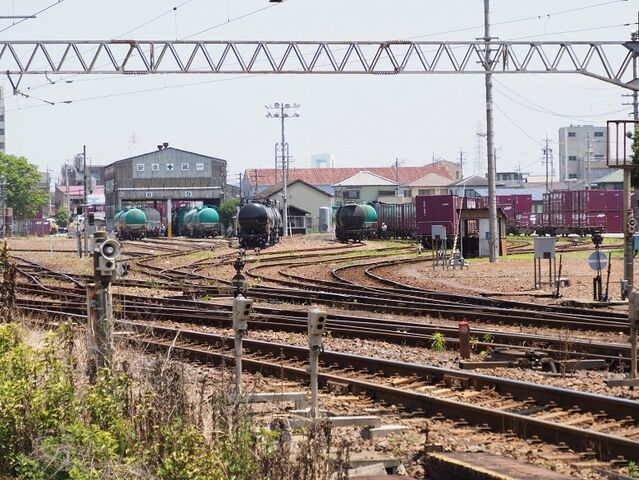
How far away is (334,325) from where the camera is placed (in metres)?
18.3

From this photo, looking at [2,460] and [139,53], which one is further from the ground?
[139,53]

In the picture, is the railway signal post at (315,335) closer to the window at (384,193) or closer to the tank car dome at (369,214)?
the tank car dome at (369,214)

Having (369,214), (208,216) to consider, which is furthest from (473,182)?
(369,214)

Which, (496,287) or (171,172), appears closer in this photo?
(496,287)

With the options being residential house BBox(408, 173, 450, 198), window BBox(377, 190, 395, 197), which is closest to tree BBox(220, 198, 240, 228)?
window BBox(377, 190, 395, 197)

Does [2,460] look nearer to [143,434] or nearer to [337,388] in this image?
[143,434]

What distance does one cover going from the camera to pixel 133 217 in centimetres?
7500

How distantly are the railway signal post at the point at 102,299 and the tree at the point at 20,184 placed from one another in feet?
373

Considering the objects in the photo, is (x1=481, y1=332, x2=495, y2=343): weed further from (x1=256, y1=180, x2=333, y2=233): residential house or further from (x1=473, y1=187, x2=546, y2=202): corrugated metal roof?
(x1=473, y1=187, x2=546, y2=202): corrugated metal roof

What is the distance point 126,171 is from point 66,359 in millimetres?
95400

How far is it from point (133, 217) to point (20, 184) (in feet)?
169

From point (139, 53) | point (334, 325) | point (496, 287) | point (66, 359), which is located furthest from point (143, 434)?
point (139, 53)

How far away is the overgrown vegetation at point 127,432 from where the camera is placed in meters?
6.95

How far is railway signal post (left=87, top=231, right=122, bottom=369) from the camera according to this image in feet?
34.3
